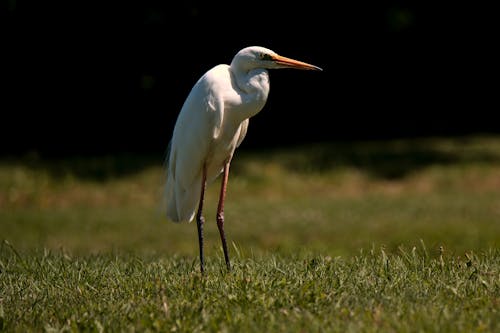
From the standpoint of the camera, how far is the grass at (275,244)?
11.0 feet

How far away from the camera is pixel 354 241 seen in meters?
8.64

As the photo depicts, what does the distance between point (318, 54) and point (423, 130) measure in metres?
2.83

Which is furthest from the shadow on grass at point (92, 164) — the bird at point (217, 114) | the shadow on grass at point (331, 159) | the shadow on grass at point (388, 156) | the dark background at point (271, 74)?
the bird at point (217, 114)

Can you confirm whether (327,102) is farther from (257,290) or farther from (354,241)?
(257,290)

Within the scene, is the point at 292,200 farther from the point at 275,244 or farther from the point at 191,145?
the point at 191,145

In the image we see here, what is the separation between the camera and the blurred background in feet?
35.8

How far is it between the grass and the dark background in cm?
211

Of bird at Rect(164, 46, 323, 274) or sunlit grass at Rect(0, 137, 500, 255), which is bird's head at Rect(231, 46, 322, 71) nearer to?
bird at Rect(164, 46, 323, 274)

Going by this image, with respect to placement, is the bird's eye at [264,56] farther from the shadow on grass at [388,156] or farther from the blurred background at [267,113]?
the shadow on grass at [388,156]

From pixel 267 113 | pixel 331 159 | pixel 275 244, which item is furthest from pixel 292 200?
pixel 267 113

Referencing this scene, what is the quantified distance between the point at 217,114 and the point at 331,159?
863 centimetres

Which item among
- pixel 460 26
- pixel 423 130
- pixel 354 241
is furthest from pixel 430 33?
pixel 354 241

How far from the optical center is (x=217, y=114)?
4863mm

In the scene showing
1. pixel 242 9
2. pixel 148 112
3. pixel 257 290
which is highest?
pixel 242 9
